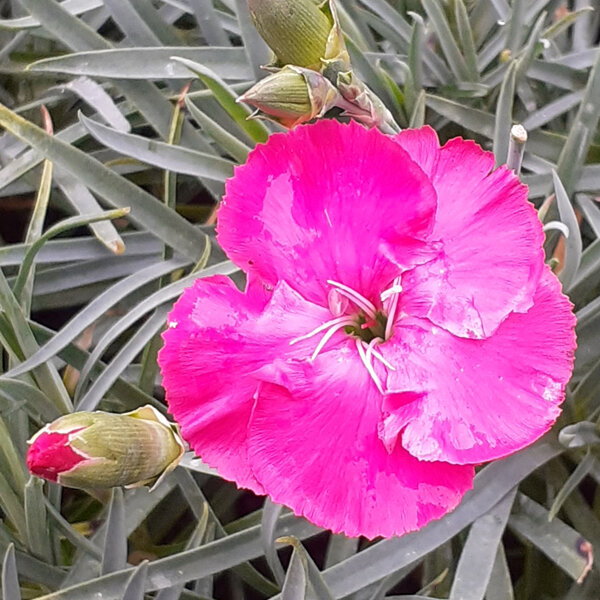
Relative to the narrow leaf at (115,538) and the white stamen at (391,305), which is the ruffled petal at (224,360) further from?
the narrow leaf at (115,538)

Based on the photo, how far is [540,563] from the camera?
2.21ft

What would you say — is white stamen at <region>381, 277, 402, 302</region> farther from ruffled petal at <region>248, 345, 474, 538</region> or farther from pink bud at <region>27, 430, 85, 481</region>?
pink bud at <region>27, 430, 85, 481</region>

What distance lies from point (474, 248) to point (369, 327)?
0.09 meters

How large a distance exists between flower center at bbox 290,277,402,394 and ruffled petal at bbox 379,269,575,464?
22 mm

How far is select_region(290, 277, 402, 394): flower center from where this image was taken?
418 millimetres

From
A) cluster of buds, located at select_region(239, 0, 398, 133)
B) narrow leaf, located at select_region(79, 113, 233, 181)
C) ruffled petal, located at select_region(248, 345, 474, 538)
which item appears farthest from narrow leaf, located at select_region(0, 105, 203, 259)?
ruffled petal, located at select_region(248, 345, 474, 538)

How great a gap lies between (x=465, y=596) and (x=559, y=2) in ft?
1.98

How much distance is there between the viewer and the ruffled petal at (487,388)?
0.38 metres

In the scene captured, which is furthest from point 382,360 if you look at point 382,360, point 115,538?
point 115,538

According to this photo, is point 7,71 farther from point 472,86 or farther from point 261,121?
point 472,86

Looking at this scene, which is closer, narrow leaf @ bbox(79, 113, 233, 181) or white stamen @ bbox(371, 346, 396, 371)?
white stamen @ bbox(371, 346, 396, 371)

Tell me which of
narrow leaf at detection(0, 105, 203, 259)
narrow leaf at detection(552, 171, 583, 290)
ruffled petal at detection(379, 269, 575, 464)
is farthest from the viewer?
narrow leaf at detection(0, 105, 203, 259)

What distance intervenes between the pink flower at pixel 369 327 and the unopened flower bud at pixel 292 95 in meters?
0.03

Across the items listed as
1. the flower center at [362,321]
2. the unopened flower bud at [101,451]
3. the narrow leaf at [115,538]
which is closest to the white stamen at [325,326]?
the flower center at [362,321]
